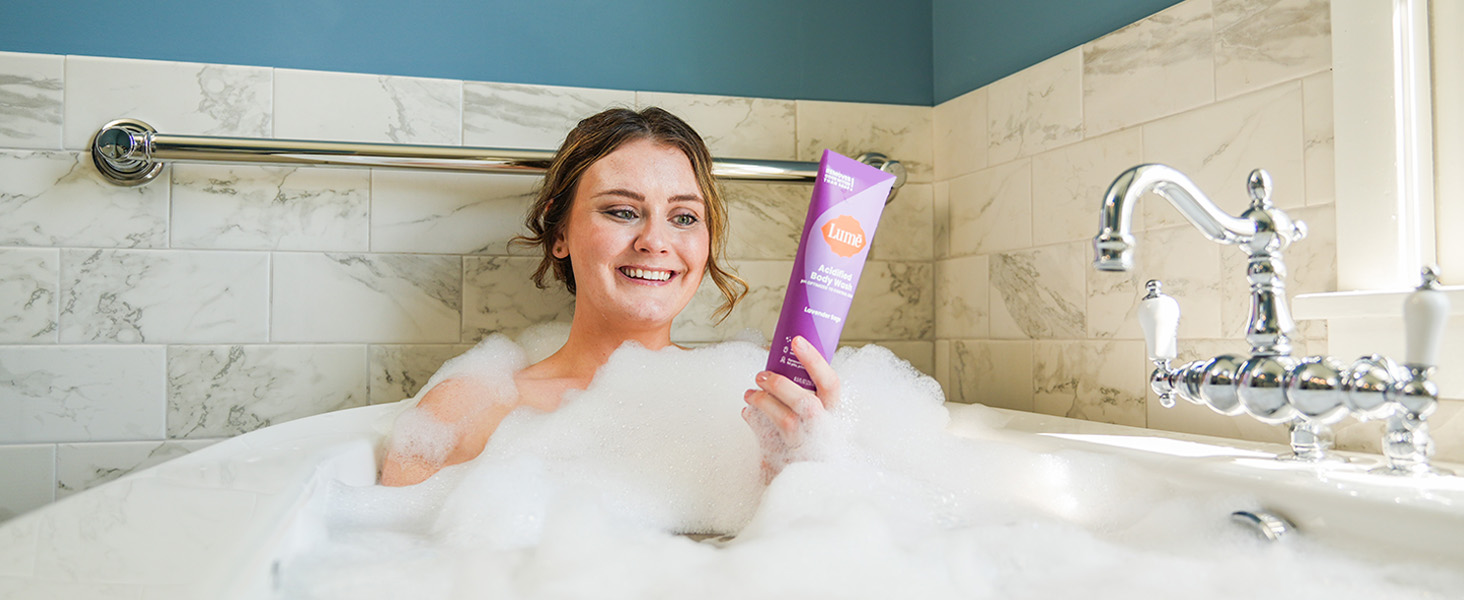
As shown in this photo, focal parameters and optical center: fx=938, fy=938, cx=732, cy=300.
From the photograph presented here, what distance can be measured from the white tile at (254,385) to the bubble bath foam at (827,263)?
0.90m

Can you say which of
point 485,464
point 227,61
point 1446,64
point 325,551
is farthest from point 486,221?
point 1446,64

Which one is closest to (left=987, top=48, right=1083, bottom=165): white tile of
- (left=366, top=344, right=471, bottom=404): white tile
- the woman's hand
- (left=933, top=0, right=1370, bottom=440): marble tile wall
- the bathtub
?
(left=933, top=0, right=1370, bottom=440): marble tile wall

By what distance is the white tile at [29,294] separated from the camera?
141 centimetres

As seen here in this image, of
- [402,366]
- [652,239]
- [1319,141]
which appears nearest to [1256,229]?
[1319,141]

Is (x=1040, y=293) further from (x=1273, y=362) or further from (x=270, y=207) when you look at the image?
(x=270, y=207)

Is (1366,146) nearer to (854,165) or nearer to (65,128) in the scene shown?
(854,165)

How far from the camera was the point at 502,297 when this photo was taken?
63.1 inches

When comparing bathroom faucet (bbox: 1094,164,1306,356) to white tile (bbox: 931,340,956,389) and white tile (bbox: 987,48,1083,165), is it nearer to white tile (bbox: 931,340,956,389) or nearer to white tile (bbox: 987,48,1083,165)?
white tile (bbox: 987,48,1083,165)

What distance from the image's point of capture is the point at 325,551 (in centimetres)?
86

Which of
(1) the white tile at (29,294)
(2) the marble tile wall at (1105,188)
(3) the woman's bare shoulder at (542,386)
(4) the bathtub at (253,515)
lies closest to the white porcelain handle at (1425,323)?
(4) the bathtub at (253,515)

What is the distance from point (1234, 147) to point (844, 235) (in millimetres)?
590

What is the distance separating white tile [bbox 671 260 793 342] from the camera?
5.58 ft

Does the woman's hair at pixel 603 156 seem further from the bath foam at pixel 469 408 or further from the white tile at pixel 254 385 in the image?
the white tile at pixel 254 385

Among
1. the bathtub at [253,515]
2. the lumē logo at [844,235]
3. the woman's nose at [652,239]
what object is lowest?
the bathtub at [253,515]
